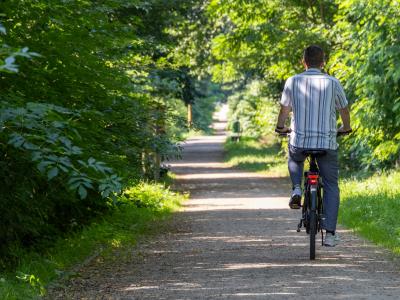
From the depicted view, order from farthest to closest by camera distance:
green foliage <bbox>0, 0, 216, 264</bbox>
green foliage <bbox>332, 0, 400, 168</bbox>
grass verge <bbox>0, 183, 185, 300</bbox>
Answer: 1. green foliage <bbox>332, 0, 400, 168</bbox>
2. grass verge <bbox>0, 183, 185, 300</bbox>
3. green foliage <bbox>0, 0, 216, 264</bbox>

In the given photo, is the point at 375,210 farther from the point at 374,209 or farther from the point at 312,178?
the point at 312,178

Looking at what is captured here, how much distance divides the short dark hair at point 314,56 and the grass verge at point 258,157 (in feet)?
68.8

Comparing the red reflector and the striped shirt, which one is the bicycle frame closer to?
the red reflector

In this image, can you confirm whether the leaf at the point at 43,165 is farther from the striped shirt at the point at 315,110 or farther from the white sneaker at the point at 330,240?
the white sneaker at the point at 330,240

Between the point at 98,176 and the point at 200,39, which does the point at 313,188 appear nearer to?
the point at 98,176

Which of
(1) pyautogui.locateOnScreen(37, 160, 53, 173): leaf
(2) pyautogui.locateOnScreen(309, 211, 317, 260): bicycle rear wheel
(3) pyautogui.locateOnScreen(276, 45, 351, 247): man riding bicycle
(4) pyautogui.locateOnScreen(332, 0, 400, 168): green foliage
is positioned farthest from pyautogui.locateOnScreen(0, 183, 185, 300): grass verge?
(4) pyautogui.locateOnScreen(332, 0, 400, 168): green foliage

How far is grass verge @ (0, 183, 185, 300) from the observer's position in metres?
7.15

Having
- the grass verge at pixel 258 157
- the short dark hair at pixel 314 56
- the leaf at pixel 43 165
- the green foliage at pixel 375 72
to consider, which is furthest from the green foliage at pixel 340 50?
the leaf at pixel 43 165

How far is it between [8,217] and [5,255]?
1.83ft

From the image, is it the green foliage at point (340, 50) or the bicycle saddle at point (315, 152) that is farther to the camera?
the green foliage at point (340, 50)

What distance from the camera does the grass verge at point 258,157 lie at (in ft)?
104

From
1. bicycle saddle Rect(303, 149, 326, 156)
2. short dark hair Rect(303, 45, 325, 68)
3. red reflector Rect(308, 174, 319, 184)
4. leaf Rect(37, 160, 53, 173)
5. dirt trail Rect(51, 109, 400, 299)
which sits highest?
short dark hair Rect(303, 45, 325, 68)

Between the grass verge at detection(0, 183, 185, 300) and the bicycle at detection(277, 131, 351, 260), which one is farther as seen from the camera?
the bicycle at detection(277, 131, 351, 260)

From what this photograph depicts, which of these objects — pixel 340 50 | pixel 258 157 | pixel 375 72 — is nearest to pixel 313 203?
pixel 375 72
